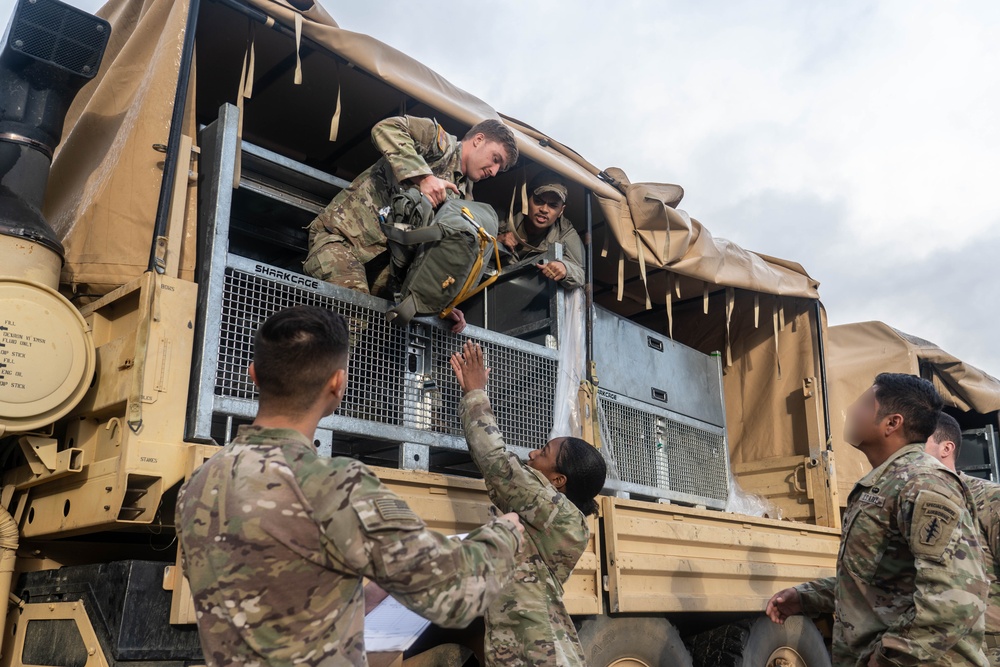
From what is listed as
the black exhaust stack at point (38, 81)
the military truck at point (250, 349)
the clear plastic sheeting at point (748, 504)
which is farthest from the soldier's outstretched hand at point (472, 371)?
the clear plastic sheeting at point (748, 504)

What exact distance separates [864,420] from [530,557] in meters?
1.14

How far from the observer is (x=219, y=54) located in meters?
3.66

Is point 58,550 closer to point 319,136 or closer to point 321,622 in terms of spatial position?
point 321,622

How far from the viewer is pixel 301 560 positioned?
1531 mm

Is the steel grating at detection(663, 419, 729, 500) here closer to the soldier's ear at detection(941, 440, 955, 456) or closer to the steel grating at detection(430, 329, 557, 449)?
the steel grating at detection(430, 329, 557, 449)

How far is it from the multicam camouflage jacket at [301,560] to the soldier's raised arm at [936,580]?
1.30 metres

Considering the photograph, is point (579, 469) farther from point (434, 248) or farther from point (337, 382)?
point (337, 382)

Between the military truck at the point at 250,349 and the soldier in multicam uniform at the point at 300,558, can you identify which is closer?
the soldier in multicam uniform at the point at 300,558

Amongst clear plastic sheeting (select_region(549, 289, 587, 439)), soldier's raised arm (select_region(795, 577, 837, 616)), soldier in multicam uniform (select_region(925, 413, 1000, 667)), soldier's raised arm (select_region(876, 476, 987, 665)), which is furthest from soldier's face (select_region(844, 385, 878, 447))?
clear plastic sheeting (select_region(549, 289, 587, 439))

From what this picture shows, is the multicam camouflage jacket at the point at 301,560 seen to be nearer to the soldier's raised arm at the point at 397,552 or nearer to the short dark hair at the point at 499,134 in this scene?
the soldier's raised arm at the point at 397,552

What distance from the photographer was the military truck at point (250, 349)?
2.50 metres

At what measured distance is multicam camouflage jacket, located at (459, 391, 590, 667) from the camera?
103 inches

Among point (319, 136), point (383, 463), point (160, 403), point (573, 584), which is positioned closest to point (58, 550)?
point (160, 403)

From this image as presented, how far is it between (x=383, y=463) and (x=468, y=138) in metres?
1.51
